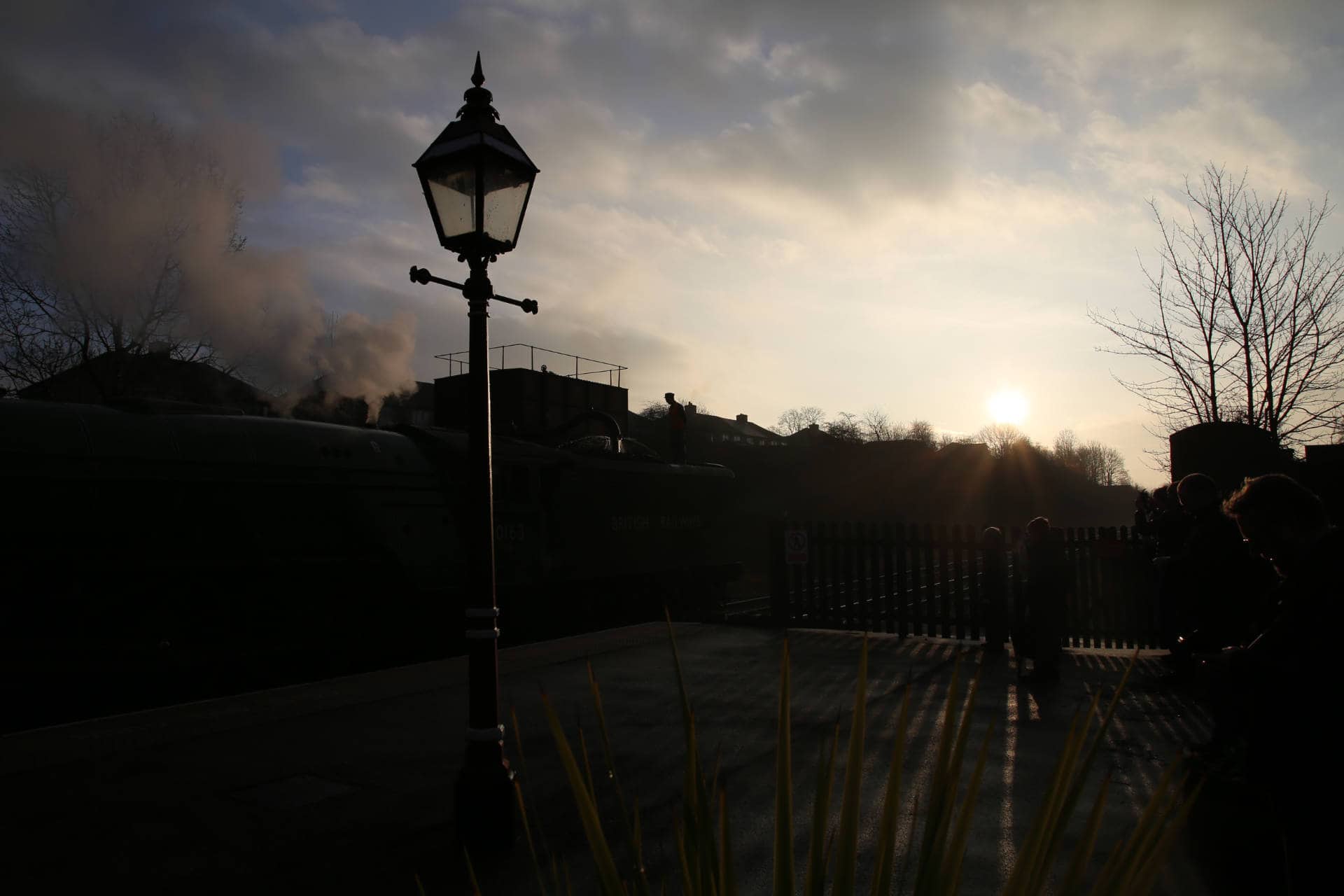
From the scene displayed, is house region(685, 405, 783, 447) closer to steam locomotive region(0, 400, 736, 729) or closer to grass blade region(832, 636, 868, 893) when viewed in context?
steam locomotive region(0, 400, 736, 729)

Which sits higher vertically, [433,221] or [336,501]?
[433,221]

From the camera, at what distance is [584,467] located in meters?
13.4

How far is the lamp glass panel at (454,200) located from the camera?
4945 millimetres

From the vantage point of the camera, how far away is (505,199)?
198 inches

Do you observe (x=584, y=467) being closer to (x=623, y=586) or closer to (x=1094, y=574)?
(x=623, y=586)

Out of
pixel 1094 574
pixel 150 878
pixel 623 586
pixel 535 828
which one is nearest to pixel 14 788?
pixel 150 878

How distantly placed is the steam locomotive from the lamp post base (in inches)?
128

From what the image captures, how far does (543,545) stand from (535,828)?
26.0 ft

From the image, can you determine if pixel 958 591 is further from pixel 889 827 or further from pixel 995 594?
pixel 889 827

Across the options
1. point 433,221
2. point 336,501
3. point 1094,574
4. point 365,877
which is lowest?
point 365,877

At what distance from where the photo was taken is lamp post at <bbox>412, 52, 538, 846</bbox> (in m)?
4.65

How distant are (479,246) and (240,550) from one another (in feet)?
18.3

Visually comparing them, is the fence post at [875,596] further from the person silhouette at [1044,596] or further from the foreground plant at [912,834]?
the foreground plant at [912,834]

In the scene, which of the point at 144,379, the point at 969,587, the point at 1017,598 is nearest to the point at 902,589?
the point at 969,587
